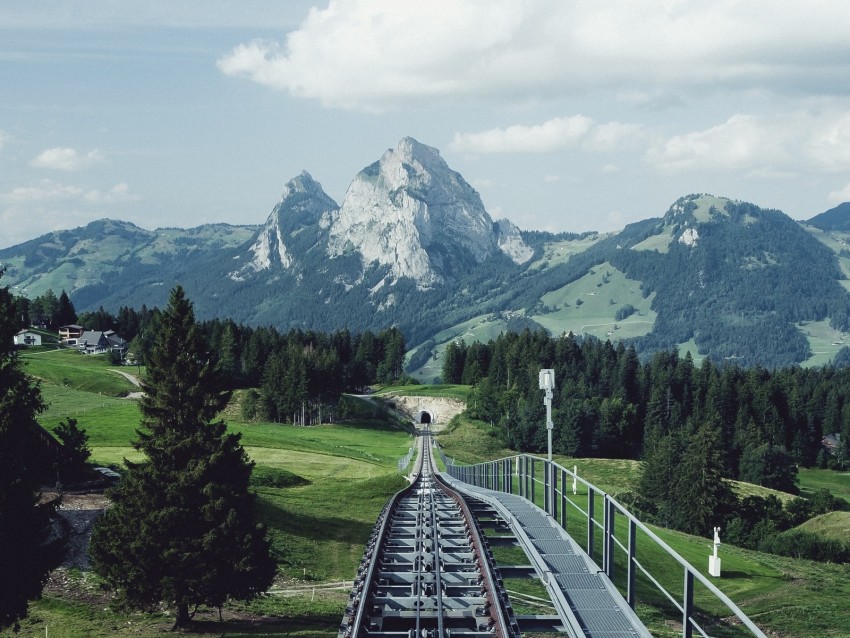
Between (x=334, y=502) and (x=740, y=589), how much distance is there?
24267 mm

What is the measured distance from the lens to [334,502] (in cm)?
5216

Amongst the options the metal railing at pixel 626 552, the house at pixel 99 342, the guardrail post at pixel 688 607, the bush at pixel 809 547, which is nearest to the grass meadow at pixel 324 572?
the metal railing at pixel 626 552

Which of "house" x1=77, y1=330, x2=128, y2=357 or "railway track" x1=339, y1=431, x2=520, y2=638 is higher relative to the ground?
"house" x1=77, y1=330, x2=128, y2=357

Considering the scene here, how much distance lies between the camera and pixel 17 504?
24.3 meters

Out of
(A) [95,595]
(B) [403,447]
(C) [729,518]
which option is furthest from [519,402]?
(A) [95,595]

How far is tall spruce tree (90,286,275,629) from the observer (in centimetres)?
2723

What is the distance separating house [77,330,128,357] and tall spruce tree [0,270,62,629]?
508 ft

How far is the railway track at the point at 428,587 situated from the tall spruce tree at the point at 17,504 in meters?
10.4

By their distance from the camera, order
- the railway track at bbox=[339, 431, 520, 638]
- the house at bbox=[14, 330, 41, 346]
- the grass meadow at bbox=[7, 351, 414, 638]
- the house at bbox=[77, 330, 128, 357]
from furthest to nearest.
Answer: the house at bbox=[14, 330, 41, 346]
the house at bbox=[77, 330, 128, 357]
the grass meadow at bbox=[7, 351, 414, 638]
the railway track at bbox=[339, 431, 520, 638]

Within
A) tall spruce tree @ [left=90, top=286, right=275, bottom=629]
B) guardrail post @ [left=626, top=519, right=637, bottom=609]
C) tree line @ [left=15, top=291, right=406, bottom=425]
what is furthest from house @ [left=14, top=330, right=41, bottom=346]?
guardrail post @ [left=626, top=519, right=637, bottom=609]

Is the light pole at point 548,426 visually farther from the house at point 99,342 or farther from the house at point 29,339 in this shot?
the house at point 29,339

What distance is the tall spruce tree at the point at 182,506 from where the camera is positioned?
27.2 meters

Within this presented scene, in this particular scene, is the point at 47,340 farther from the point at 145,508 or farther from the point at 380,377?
the point at 145,508

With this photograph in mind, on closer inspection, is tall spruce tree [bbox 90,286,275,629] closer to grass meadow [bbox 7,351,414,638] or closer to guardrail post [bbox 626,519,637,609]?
grass meadow [bbox 7,351,414,638]
